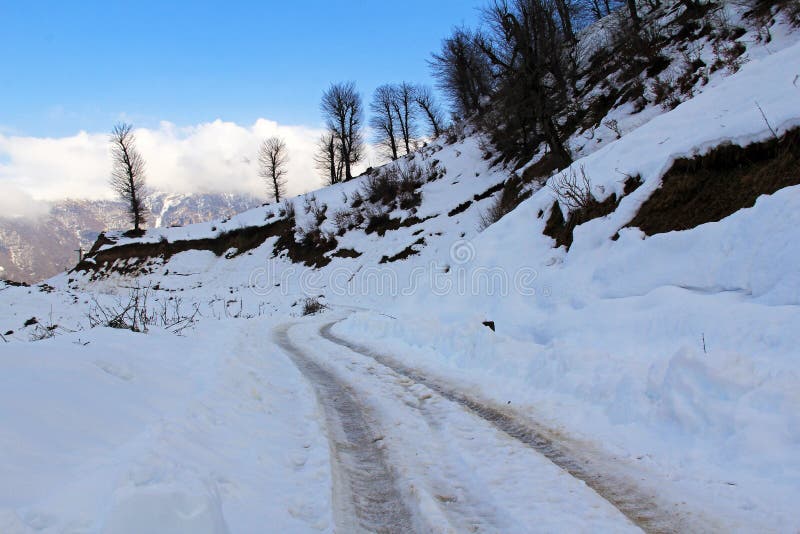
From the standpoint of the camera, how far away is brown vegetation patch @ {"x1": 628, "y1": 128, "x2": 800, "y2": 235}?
20.1ft

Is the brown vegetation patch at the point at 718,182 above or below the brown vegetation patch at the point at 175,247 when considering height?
below

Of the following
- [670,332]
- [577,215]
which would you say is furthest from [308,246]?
[670,332]

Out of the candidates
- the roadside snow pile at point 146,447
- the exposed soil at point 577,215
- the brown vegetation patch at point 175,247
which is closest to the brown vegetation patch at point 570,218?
the exposed soil at point 577,215

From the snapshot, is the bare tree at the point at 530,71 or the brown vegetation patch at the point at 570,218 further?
the bare tree at the point at 530,71

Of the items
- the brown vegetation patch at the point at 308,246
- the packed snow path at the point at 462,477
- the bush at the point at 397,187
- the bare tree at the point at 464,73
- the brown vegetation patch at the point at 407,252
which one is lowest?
the packed snow path at the point at 462,477

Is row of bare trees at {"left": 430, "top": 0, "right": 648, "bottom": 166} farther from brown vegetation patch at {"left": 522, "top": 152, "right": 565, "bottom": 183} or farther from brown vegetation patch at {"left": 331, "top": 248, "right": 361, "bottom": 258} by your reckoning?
brown vegetation patch at {"left": 331, "top": 248, "right": 361, "bottom": 258}

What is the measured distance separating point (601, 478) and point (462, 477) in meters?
1.07

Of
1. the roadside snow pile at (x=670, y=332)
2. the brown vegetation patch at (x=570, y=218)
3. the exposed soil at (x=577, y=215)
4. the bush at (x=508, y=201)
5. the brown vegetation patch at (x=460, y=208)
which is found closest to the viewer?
the roadside snow pile at (x=670, y=332)

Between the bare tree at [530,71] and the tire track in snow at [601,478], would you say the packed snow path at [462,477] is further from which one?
the bare tree at [530,71]

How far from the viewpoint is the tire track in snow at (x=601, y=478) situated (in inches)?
104

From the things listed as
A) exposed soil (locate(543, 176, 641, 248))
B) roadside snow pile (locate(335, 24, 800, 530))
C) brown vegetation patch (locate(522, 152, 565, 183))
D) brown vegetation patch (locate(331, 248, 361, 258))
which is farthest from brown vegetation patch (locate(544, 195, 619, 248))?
brown vegetation patch (locate(331, 248, 361, 258))

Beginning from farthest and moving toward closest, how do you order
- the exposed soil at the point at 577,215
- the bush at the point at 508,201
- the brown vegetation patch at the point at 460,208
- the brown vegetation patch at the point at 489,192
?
1. the brown vegetation patch at the point at 460,208
2. the brown vegetation patch at the point at 489,192
3. the bush at the point at 508,201
4. the exposed soil at the point at 577,215

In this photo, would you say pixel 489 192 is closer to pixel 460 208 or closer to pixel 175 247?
pixel 460 208

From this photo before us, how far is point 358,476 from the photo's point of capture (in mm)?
3566
